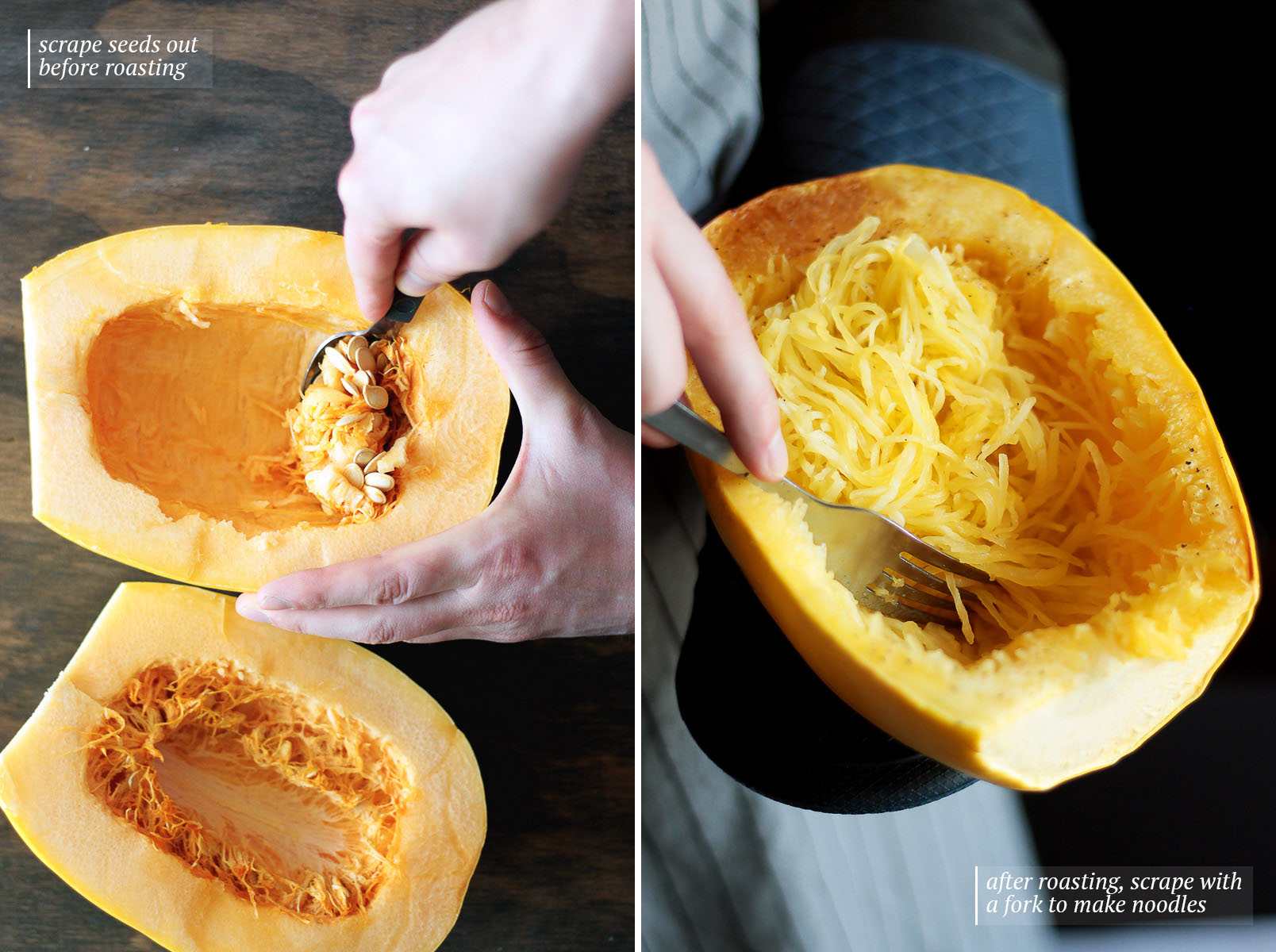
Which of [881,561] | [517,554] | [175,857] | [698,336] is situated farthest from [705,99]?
[175,857]

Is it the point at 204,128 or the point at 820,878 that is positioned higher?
the point at 204,128

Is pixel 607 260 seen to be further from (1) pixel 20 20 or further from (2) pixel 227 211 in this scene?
(1) pixel 20 20

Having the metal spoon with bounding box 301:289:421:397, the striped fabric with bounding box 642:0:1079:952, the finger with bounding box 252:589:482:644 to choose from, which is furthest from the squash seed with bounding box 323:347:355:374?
the striped fabric with bounding box 642:0:1079:952

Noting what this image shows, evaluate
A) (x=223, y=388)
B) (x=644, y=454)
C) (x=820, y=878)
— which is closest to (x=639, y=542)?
(x=644, y=454)

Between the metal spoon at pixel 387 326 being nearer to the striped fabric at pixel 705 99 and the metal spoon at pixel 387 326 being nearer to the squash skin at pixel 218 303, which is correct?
the squash skin at pixel 218 303

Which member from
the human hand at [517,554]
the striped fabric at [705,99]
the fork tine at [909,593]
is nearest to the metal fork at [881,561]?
the fork tine at [909,593]

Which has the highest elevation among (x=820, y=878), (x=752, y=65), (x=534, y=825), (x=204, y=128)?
(x=752, y=65)

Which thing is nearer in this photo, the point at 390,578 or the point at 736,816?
the point at 736,816

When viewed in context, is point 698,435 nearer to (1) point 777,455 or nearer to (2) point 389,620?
(1) point 777,455
